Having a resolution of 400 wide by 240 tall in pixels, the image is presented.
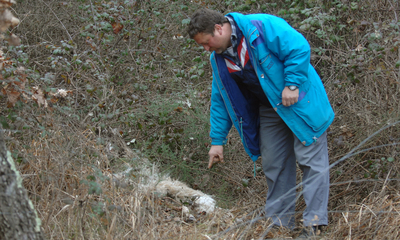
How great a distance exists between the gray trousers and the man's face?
64 cm

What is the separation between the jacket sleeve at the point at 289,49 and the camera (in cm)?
260

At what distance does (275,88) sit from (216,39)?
1.85 feet

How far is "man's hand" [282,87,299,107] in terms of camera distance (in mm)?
2617

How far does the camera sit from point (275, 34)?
8.64 ft

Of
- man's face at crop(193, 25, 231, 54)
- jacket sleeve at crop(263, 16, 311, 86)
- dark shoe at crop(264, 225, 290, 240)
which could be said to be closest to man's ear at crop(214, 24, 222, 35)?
man's face at crop(193, 25, 231, 54)

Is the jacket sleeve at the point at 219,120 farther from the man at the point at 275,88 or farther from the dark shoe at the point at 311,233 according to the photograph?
the dark shoe at the point at 311,233

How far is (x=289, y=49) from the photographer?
8.55 feet

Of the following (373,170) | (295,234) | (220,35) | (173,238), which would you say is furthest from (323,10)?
(173,238)

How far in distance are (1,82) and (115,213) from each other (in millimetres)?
1351

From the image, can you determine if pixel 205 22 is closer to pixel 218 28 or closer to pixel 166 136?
pixel 218 28

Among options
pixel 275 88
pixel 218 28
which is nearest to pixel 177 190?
pixel 275 88

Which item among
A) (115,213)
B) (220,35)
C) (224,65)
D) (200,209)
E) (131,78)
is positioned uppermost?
(220,35)

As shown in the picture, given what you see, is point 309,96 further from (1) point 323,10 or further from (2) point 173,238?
(1) point 323,10

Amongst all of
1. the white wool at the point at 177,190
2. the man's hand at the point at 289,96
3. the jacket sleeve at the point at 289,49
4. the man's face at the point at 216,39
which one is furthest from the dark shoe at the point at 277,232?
the man's face at the point at 216,39
